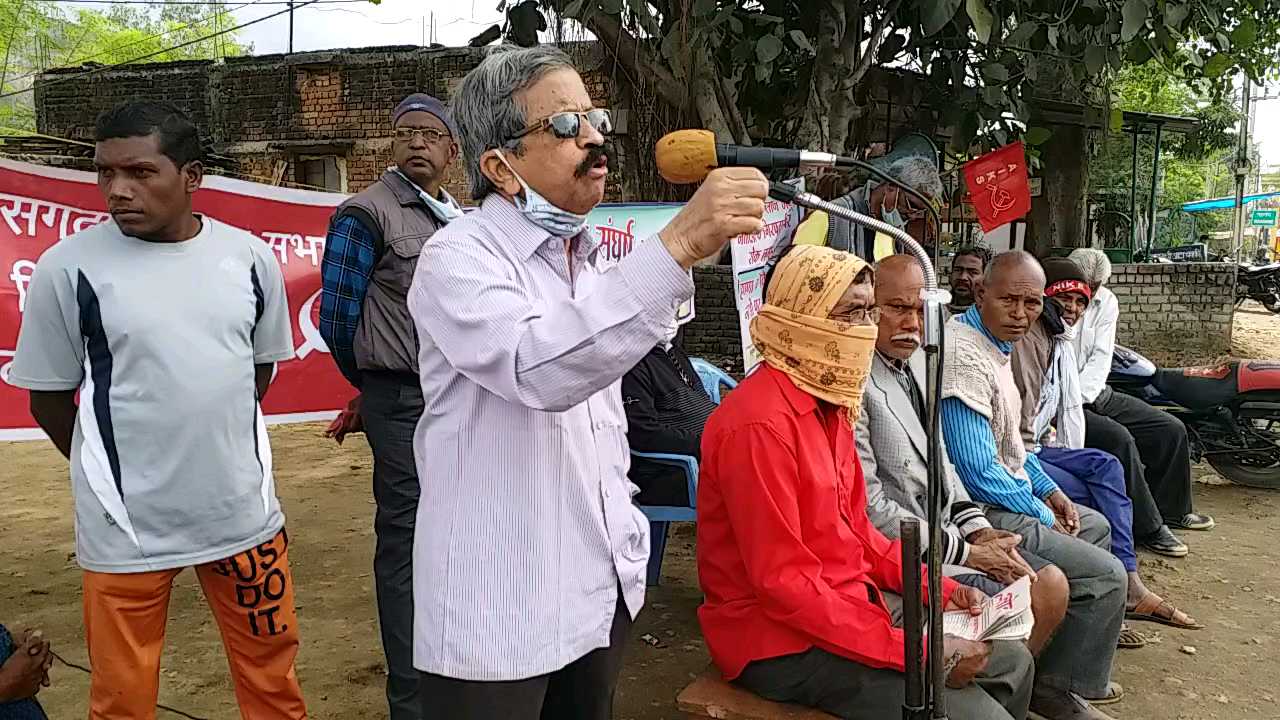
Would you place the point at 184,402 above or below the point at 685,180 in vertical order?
below

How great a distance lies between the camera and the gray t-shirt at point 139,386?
2.25 m

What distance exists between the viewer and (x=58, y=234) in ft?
12.6

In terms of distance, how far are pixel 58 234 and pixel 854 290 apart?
3163 mm

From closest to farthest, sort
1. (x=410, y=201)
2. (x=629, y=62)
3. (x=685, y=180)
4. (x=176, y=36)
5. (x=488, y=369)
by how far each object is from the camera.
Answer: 1. (x=488, y=369)
2. (x=685, y=180)
3. (x=410, y=201)
4. (x=629, y=62)
5. (x=176, y=36)

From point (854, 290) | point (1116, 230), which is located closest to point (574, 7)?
point (854, 290)

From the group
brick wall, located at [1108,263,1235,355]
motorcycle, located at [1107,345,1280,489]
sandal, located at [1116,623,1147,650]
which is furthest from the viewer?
brick wall, located at [1108,263,1235,355]

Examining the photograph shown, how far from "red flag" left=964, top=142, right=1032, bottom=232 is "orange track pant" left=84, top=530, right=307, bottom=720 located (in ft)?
19.6

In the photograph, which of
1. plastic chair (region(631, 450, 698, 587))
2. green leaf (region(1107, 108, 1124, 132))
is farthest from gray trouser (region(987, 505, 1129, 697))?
green leaf (region(1107, 108, 1124, 132))

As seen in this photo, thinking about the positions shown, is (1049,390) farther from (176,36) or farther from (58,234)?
(176,36)

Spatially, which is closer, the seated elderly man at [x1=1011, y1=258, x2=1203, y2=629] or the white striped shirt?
the white striped shirt

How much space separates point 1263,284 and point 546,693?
18.3 metres

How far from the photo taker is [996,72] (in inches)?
278

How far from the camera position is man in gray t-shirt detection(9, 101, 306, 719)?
7.41 ft

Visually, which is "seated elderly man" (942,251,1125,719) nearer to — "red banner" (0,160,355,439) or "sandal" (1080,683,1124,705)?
"sandal" (1080,683,1124,705)
